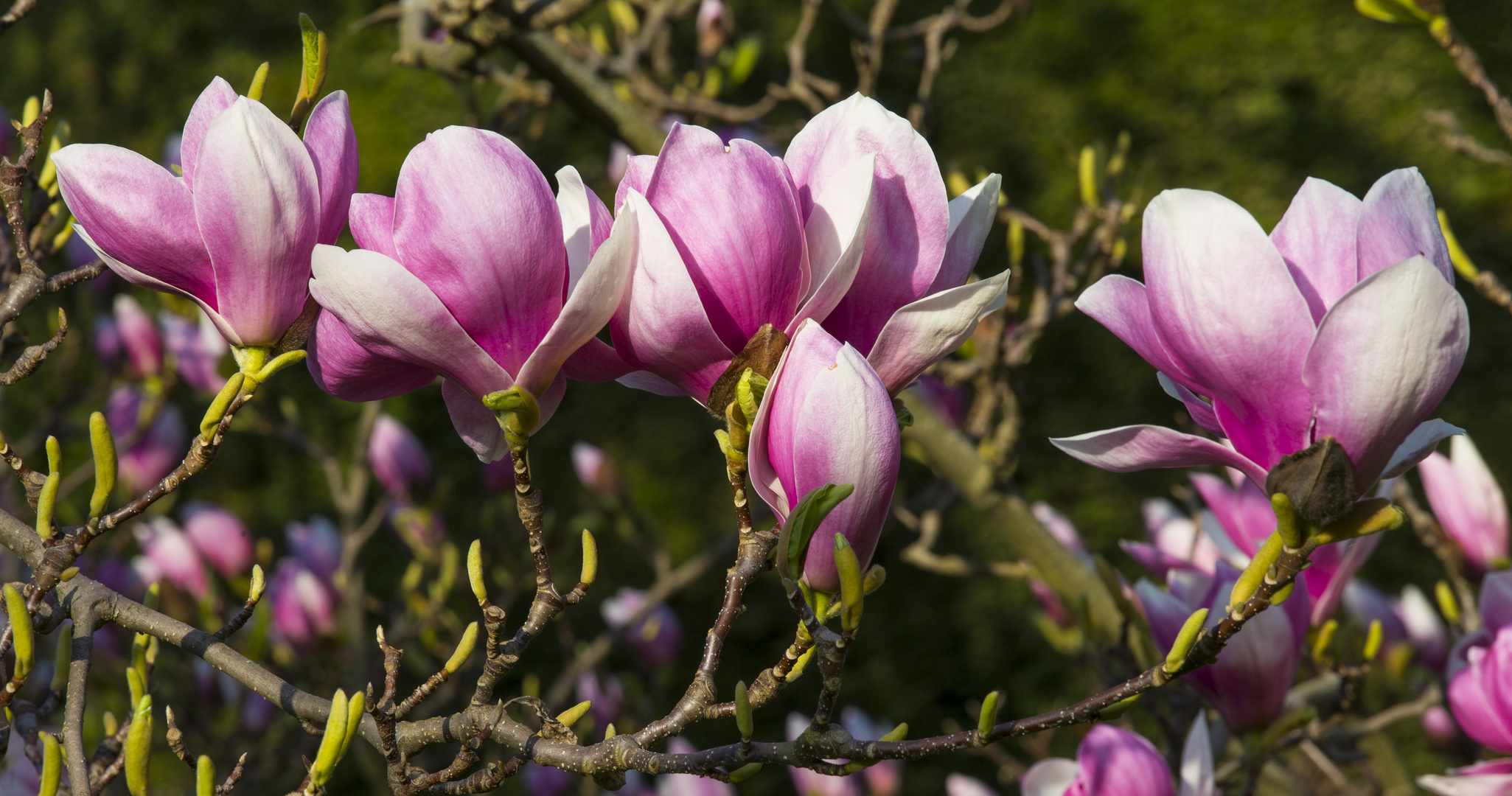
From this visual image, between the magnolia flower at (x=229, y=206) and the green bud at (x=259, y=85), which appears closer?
the magnolia flower at (x=229, y=206)

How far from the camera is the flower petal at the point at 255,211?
566mm

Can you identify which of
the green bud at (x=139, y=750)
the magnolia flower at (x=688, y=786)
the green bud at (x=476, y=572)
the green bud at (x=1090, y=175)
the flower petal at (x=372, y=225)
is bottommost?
the magnolia flower at (x=688, y=786)

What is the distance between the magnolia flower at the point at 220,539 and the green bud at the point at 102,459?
Result: 1505 millimetres

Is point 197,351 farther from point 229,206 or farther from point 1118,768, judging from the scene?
point 1118,768

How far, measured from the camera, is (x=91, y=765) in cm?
87

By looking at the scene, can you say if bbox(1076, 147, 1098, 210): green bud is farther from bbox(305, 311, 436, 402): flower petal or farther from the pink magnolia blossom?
bbox(305, 311, 436, 402): flower petal

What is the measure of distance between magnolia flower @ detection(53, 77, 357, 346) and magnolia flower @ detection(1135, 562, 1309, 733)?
75 centimetres

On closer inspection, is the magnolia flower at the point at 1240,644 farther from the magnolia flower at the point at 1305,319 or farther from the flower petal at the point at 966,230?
the flower petal at the point at 966,230

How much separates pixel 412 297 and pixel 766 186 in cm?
20

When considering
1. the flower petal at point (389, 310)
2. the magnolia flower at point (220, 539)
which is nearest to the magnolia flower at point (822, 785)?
the magnolia flower at point (220, 539)

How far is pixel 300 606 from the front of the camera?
191 centimetres

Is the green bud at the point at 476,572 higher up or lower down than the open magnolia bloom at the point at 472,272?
lower down

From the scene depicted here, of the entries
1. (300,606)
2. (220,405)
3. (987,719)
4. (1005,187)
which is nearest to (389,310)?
(220,405)

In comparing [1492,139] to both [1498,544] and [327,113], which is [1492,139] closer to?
[1498,544]
